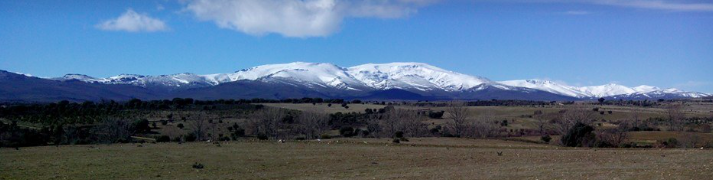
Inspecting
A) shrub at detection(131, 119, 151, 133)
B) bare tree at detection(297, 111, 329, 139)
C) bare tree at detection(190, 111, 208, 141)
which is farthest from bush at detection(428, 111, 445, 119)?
shrub at detection(131, 119, 151, 133)

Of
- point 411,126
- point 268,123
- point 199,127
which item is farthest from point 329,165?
point 411,126

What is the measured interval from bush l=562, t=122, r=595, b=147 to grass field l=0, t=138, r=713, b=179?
79.3ft

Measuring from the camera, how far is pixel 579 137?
65500mm

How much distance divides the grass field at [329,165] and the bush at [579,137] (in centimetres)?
2419

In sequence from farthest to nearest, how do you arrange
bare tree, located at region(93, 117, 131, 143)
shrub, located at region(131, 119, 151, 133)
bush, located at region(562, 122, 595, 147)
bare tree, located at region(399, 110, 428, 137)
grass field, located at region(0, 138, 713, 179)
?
1. bare tree, located at region(399, 110, 428, 137)
2. shrub, located at region(131, 119, 151, 133)
3. bare tree, located at region(93, 117, 131, 143)
4. bush, located at region(562, 122, 595, 147)
5. grass field, located at region(0, 138, 713, 179)

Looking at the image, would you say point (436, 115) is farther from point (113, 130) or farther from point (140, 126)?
point (113, 130)

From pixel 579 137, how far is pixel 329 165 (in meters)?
36.8

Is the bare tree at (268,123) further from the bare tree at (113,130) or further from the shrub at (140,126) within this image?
the bare tree at (113,130)

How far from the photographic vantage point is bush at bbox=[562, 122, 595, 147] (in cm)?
6431

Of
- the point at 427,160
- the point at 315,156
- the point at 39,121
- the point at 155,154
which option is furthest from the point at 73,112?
the point at 427,160

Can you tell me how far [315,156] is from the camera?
143 ft

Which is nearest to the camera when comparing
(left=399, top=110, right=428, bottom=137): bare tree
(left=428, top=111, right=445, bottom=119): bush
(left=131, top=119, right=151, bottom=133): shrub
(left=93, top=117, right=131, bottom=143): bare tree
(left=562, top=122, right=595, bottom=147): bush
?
(left=562, top=122, right=595, bottom=147): bush

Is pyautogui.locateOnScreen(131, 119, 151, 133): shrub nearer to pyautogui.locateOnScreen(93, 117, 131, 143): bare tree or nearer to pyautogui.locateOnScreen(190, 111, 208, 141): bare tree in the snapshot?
pyautogui.locateOnScreen(93, 117, 131, 143): bare tree

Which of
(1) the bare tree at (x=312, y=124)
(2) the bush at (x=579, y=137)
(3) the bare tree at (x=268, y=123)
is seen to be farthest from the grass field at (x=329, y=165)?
(3) the bare tree at (x=268, y=123)
